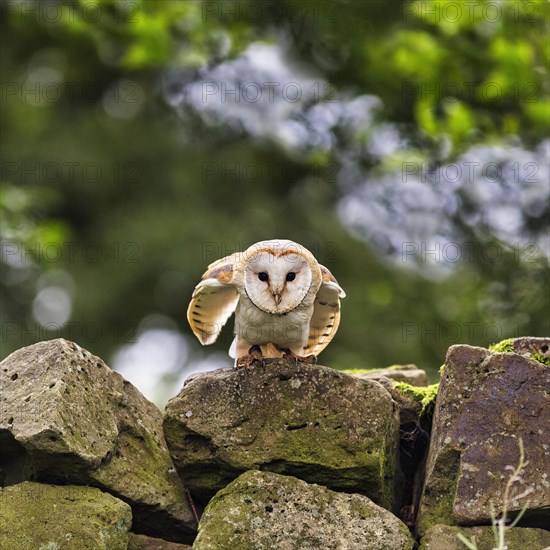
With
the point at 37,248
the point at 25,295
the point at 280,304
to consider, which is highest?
the point at 25,295

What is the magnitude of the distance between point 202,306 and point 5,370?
1.19 m

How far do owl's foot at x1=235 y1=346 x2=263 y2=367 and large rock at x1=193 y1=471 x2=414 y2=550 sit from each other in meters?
0.74

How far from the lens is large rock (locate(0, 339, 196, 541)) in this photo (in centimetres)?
465

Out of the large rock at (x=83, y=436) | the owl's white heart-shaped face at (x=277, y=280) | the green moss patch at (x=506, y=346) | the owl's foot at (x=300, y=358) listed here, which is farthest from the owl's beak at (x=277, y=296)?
the green moss patch at (x=506, y=346)

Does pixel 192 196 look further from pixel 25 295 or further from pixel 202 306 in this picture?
pixel 202 306

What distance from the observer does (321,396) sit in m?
4.88

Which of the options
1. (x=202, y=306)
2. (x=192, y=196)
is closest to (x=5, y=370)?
(x=202, y=306)

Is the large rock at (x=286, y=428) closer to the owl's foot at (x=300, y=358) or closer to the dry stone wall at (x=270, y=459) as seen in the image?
the dry stone wall at (x=270, y=459)

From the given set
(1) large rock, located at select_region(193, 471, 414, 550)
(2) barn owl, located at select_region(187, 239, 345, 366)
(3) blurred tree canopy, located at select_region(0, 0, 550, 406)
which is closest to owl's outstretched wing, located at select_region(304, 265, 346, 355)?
(2) barn owl, located at select_region(187, 239, 345, 366)

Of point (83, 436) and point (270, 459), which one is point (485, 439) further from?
point (83, 436)

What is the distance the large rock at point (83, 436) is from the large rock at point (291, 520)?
0.46 meters

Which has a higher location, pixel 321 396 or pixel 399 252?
pixel 399 252

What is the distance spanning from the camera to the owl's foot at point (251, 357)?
17.3ft

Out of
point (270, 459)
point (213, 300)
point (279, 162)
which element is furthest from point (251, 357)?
point (279, 162)
